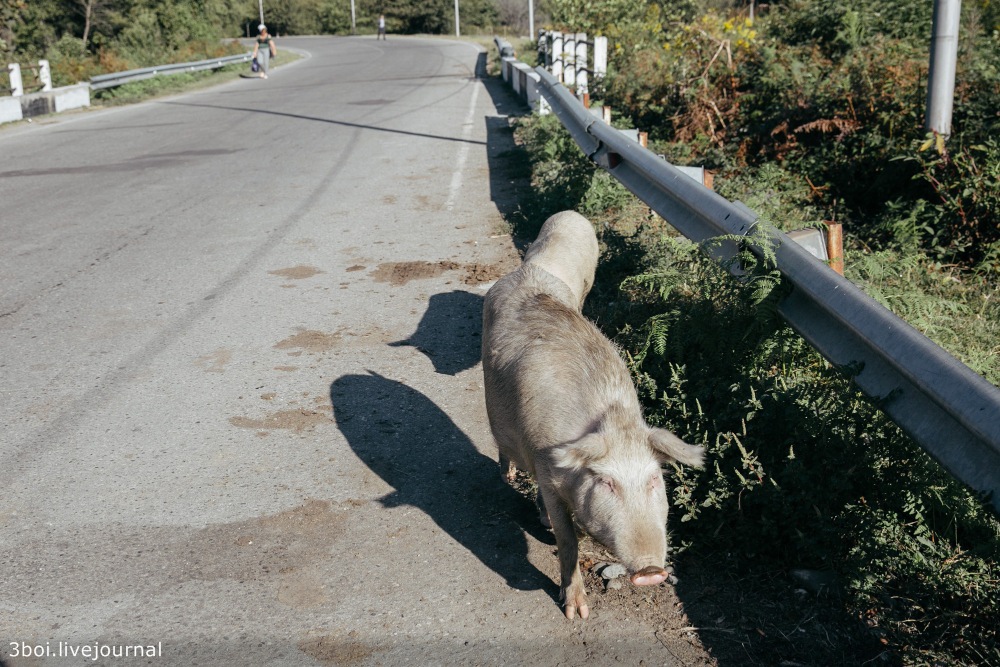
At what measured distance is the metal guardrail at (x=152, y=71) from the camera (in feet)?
76.5

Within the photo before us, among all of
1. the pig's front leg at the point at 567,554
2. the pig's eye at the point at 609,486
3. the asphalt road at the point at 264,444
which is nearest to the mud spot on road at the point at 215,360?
the asphalt road at the point at 264,444

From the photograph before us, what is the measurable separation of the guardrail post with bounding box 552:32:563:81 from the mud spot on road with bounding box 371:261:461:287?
1172cm

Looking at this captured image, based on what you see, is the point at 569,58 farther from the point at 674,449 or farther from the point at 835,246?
the point at 674,449

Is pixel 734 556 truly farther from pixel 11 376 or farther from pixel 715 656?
pixel 11 376

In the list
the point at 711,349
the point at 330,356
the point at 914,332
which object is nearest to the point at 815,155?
the point at 711,349

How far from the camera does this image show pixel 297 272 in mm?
7238

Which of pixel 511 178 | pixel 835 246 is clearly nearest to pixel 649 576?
pixel 835 246

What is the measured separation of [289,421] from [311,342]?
1.13 m

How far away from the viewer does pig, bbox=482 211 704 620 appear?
3.02 m

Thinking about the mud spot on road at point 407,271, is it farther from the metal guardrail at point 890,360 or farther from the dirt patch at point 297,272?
the metal guardrail at point 890,360

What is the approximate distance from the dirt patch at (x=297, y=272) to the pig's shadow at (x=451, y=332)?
1.21 metres

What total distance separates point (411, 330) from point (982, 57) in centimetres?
589

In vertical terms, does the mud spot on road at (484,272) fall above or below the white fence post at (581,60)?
below

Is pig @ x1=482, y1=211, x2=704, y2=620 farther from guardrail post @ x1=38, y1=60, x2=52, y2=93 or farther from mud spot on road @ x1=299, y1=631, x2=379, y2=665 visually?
guardrail post @ x1=38, y1=60, x2=52, y2=93
